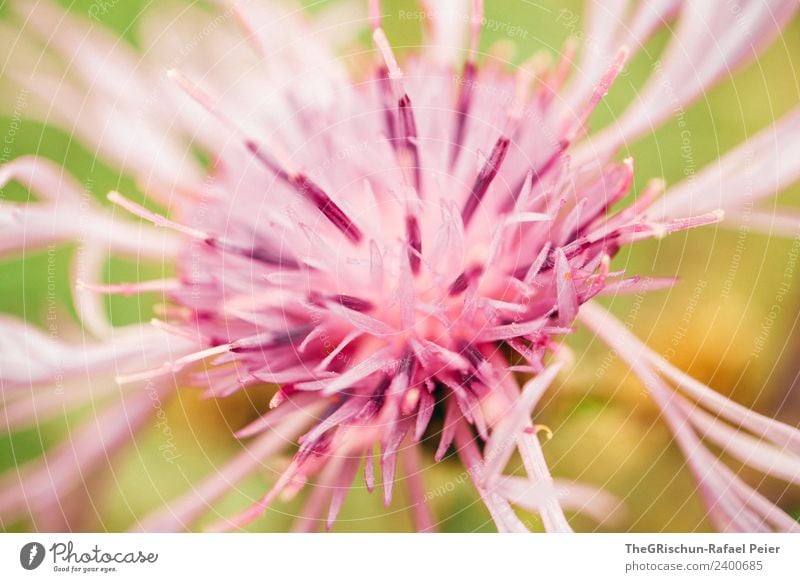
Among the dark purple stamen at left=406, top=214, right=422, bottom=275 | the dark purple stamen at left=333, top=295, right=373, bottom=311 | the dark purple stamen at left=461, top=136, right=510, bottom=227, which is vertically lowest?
the dark purple stamen at left=333, top=295, right=373, bottom=311

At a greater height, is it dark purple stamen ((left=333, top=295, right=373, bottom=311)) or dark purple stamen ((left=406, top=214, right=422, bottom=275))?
dark purple stamen ((left=406, top=214, right=422, bottom=275))

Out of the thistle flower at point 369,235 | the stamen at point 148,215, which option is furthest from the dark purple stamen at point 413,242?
the stamen at point 148,215

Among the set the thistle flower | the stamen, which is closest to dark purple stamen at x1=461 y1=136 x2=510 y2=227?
the thistle flower

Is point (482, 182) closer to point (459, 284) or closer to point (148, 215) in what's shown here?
point (459, 284)

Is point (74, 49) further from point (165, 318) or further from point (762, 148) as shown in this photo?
point (762, 148)

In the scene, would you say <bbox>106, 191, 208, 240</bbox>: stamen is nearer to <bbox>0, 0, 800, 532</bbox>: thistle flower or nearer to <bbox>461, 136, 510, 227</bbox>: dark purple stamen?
<bbox>0, 0, 800, 532</bbox>: thistle flower

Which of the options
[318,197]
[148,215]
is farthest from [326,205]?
[148,215]

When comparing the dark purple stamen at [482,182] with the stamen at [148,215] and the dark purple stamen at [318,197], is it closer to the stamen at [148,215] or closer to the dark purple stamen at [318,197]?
the dark purple stamen at [318,197]
